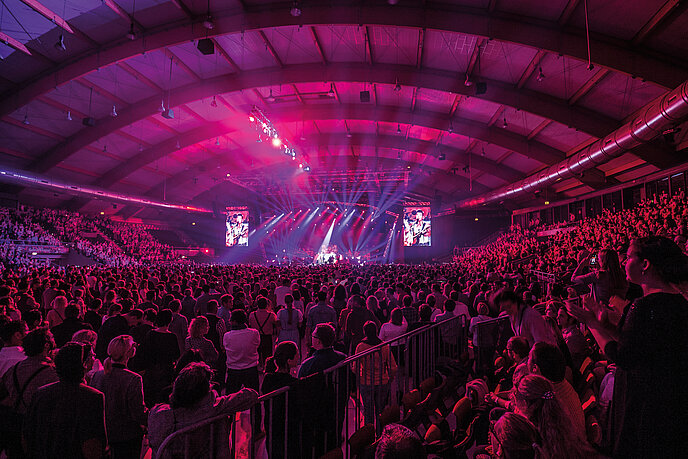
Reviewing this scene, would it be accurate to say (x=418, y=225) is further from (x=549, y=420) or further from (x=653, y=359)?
(x=653, y=359)

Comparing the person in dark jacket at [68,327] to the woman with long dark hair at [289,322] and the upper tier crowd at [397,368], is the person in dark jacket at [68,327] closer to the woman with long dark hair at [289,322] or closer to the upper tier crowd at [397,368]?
the upper tier crowd at [397,368]

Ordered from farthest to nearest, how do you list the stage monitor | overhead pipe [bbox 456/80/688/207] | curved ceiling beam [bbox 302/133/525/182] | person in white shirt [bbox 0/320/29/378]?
the stage monitor → curved ceiling beam [bbox 302/133/525/182] → overhead pipe [bbox 456/80/688/207] → person in white shirt [bbox 0/320/29/378]

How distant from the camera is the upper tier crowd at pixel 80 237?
2223 cm

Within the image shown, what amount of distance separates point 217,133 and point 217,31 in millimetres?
10392

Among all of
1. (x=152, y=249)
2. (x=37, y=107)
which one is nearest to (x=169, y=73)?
(x=37, y=107)

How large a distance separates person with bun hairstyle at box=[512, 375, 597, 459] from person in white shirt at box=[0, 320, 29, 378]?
434 centimetres

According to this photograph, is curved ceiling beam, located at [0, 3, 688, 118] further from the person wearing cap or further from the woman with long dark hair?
the person wearing cap

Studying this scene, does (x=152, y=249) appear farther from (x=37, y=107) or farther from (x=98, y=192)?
(x=37, y=107)

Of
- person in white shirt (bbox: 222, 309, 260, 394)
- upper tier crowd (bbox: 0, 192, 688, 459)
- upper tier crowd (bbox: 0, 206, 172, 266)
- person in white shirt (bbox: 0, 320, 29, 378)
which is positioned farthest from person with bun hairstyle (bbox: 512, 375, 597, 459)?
upper tier crowd (bbox: 0, 206, 172, 266)

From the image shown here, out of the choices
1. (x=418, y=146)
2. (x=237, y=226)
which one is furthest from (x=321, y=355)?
(x=237, y=226)

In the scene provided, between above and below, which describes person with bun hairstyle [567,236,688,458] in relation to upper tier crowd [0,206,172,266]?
below

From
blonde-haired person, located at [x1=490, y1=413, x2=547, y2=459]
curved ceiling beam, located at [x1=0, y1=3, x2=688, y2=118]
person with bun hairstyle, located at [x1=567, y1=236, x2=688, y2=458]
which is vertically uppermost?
curved ceiling beam, located at [x1=0, y1=3, x2=688, y2=118]

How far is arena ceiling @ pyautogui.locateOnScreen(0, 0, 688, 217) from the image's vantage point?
10.7 m

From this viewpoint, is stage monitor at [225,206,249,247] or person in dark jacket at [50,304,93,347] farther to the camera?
stage monitor at [225,206,249,247]
